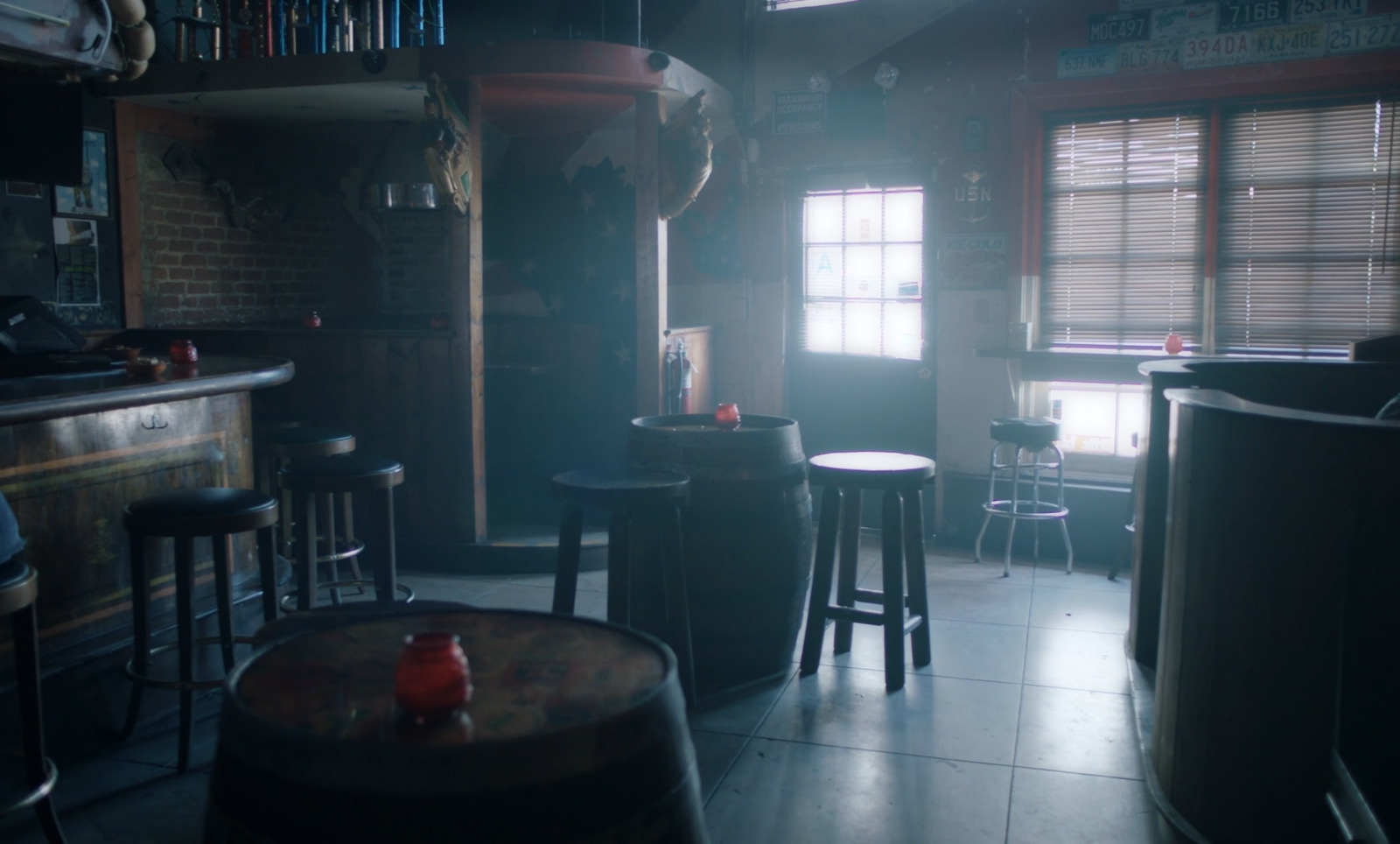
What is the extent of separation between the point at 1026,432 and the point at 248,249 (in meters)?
4.39

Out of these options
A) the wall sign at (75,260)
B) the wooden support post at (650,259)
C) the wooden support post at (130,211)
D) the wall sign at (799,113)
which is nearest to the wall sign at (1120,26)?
the wall sign at (799,113)

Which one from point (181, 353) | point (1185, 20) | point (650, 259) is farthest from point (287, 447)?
point (1185, 20)

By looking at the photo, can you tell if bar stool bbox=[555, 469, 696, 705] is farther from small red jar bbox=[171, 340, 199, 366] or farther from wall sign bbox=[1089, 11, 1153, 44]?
wall sign bbox=[1089, 11, 1153, 44]

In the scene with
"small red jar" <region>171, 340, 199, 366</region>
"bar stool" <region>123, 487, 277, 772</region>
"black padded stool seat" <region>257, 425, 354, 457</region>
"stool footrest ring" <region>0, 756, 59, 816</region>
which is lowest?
"stool footrest ring" <region>0, 756, 59, 816</region>

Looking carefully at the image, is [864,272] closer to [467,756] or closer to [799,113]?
[799,113]

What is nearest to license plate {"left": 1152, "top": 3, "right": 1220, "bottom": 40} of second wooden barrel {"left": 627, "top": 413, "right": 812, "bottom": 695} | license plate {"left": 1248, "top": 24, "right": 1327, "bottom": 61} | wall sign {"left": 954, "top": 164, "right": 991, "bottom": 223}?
license plate {"left": 1248, "top": 24, "right": 1327, "bottom": 61}

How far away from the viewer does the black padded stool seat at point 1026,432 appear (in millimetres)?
5074

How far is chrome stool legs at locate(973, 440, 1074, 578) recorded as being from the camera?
17.1ft

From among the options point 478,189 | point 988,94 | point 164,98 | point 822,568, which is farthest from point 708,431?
point 164,98

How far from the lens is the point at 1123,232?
17.8 ft

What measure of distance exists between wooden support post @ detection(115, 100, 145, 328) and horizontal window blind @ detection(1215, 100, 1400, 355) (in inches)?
210

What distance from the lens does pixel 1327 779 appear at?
→ 82.8 inches

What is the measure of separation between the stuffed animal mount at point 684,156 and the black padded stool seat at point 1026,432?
182 cm

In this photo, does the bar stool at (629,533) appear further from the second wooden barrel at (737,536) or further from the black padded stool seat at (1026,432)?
the black padded stool seat at (1026,432)
